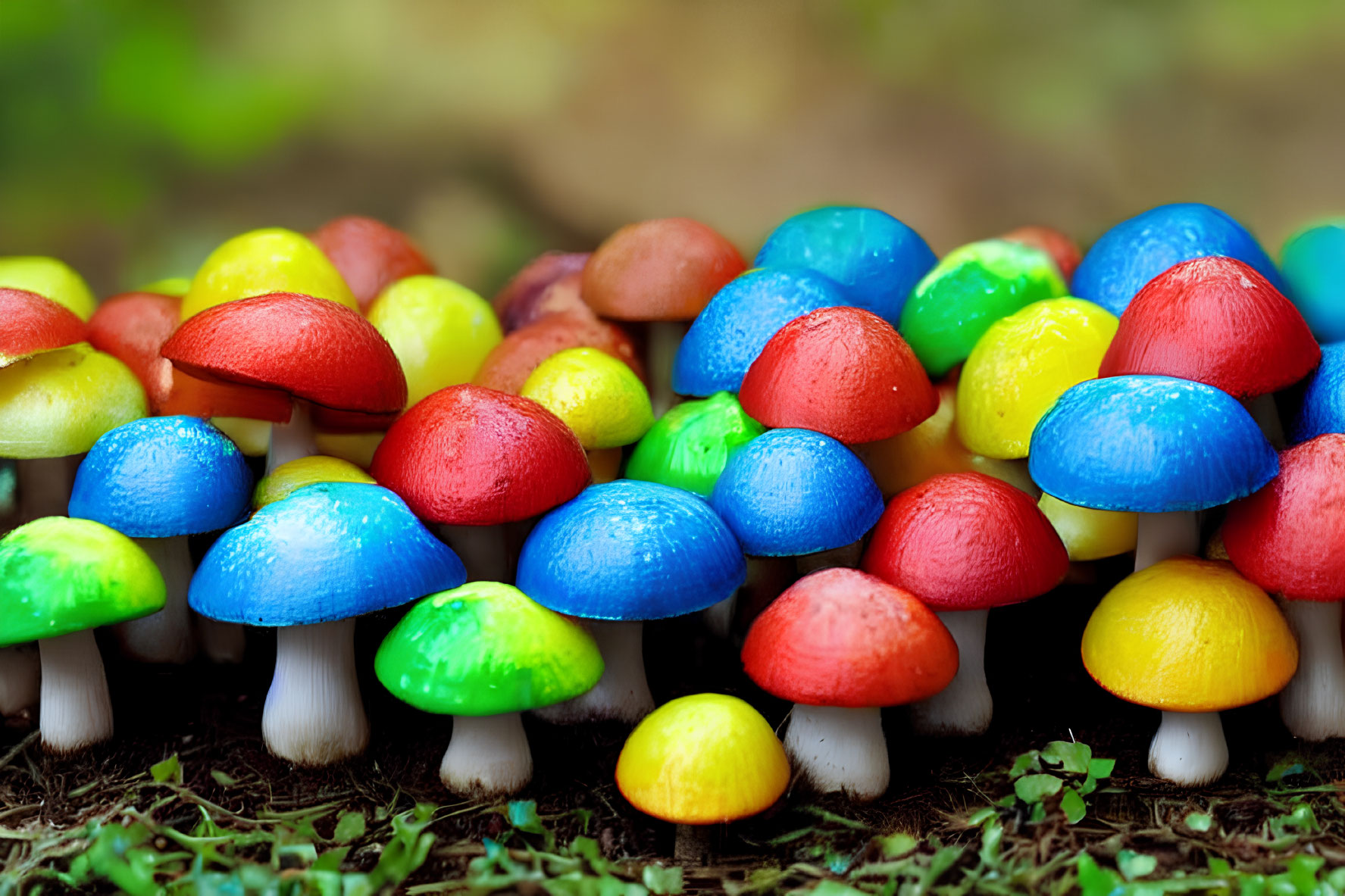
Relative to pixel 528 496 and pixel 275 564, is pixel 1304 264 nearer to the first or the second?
pixel 528 496

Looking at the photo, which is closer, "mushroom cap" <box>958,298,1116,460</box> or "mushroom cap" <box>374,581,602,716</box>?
"mushroom cap" <box>374,581,602,716</box>

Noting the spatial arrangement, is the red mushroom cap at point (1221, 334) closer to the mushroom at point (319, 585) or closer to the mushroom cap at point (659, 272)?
the mushroom cap at point (659, 272)

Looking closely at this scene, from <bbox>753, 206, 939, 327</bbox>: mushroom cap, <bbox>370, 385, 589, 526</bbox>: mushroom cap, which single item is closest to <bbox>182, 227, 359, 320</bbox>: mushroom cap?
<bbox>370, 385, 589, 526</bbox>: mushroom cap

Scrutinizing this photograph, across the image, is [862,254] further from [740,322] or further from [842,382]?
[842,382]

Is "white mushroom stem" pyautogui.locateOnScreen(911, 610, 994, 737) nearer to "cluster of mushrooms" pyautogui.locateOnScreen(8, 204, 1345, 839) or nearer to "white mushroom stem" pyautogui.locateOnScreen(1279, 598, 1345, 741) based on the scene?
"cluster of mushrooms" pyautogui.locateOnScreen(8, 204, 1345, 839)

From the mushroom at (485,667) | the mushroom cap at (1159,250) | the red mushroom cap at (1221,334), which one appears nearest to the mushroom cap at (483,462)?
the mushroom at (485,667)

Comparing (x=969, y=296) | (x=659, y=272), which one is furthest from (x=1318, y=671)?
(x=659, y=272)

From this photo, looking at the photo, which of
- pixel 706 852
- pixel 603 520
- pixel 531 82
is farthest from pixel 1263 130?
pixel 706 852
